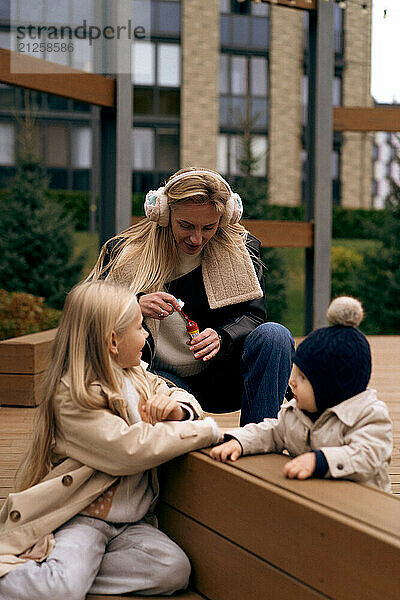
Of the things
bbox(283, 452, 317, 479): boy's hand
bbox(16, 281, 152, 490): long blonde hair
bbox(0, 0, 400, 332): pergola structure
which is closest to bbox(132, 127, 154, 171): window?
bbox(0, 0, 400, 332): pergola structure

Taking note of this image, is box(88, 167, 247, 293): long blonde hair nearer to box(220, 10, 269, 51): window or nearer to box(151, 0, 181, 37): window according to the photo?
box(151, 0, 181, 37): window

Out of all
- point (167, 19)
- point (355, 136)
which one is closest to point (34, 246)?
point (167, 19)

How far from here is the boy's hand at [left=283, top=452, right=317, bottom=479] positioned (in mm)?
1529

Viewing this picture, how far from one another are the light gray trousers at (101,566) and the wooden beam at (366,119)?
13.6 feet

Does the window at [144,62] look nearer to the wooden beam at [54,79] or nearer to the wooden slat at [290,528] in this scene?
the wooden beam at [54,79]

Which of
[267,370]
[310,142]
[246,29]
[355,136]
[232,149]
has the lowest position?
[267,370]

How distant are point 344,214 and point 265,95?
350 cm

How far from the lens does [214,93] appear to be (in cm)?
1717

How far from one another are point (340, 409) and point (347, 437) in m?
0.06

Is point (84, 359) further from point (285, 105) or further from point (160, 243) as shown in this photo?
point (285, 105)

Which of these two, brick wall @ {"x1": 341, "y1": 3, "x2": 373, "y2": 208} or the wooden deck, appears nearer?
the wooden deck

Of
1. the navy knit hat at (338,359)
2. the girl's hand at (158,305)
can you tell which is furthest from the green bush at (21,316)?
the navy knit hat at (338,359)

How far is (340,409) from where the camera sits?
5.23 ft

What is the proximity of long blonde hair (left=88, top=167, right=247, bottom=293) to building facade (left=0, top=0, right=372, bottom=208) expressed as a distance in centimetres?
1441
